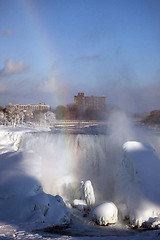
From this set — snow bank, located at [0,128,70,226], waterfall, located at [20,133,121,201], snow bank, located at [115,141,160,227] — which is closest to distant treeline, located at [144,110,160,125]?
waterfall, located at [20,133,121,201]

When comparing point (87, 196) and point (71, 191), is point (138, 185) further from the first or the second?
point (71, 191)

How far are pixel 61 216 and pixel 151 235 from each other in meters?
3.14

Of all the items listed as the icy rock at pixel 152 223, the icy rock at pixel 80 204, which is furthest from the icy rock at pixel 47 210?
the icy rock at pixel 152 223

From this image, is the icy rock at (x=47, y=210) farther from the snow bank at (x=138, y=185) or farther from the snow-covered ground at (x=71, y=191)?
the snow bank at (x=138, y=185)

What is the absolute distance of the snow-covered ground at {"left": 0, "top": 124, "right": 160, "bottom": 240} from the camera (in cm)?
724

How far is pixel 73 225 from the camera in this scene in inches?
318

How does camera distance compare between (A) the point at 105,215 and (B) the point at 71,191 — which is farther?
(B) the point at 71,191

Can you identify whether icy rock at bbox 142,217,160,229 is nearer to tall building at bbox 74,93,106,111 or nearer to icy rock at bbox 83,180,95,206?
icy rock at bbox 83,180,95,206

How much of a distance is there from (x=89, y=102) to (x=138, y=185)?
47269 millimetres

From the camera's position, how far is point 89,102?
56312 mm

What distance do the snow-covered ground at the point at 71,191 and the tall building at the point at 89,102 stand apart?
35.5 m

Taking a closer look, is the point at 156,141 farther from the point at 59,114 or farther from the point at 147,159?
the point at 59,114

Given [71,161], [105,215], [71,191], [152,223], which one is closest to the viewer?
[152,223]

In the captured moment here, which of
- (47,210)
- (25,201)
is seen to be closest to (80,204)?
(47,210)
